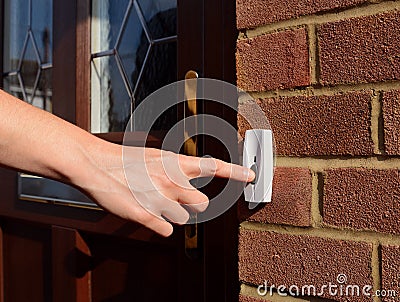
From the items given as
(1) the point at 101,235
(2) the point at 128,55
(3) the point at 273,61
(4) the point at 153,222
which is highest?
(2) the point at 128,55

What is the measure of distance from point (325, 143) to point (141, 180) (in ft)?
0.99

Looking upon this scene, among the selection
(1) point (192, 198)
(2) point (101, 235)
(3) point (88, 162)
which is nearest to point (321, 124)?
(1) point (192, 198)

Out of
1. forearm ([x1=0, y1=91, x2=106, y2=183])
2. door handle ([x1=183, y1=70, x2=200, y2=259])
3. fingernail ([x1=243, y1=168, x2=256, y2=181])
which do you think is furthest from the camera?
door handle ([x1=183, y1=70, x2=200, y2=259])

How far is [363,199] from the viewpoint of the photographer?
2.39ft

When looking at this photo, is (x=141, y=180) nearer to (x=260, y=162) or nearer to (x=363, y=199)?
(x=260, y=162)

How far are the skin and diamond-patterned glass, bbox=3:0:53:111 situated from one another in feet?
3.20

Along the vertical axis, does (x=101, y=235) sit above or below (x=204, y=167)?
below

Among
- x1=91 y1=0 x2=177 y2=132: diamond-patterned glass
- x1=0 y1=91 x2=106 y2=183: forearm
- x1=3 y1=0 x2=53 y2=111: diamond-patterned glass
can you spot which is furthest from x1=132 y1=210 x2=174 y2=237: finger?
x1=3 y1=0 x2=53 y2=111: diamond-patterned glass

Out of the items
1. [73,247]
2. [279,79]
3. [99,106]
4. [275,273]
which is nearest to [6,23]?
[99,106]

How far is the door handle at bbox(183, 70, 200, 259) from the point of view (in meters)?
1.10

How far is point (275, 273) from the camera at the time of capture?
83 cm

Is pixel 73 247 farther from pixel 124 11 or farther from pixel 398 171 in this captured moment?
pixel 398 171

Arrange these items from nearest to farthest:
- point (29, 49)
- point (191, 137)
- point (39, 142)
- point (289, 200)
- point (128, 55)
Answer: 1. point (39, 142)
2. point (289, 200)
3. point (191, 137)
4. point (128, 55)
5. point (29, 49)

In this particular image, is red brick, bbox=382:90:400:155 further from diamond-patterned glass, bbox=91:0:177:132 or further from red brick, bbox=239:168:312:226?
diamond-patterned glass, bbox=91:0:177:132
